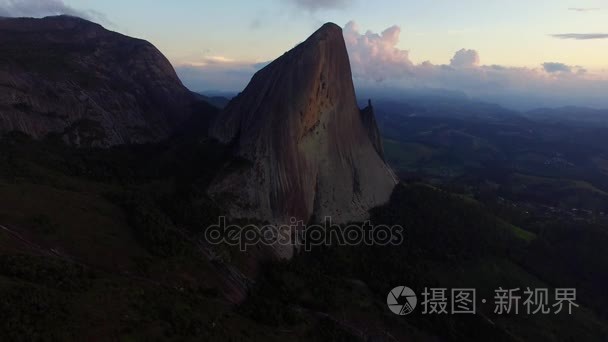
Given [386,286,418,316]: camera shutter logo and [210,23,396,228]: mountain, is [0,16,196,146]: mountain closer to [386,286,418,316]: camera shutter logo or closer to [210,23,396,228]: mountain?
[210,23,396,228]: mountain

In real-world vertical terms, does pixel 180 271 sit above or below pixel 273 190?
below

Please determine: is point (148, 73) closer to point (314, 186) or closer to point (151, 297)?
point (314, 186)

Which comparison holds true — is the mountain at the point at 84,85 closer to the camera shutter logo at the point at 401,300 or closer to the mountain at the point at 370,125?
the mountain at the point at 370,125

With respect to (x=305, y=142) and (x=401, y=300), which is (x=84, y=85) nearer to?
(x=305, y=142)

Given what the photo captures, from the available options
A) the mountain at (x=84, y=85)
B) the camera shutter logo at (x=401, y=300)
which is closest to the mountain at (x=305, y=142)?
the camera shutter logo at (x=401, y=300)

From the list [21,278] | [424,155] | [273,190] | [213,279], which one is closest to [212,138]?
[273,190]
